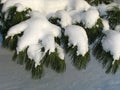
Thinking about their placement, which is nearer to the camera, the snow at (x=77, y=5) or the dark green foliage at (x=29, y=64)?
the dark green foliage at (x=29, y=64)

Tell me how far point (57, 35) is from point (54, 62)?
108 millimetres

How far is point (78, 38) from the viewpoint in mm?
1124

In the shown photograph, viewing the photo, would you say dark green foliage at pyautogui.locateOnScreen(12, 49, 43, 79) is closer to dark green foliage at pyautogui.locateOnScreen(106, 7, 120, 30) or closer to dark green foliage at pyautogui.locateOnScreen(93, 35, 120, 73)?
dark green foliage at pyautogui.locateOnScreen(93, 35, 120, 73)

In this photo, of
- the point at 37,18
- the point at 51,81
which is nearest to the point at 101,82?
the point at 51,81

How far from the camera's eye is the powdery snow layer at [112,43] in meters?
1.10

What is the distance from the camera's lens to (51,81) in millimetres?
3951

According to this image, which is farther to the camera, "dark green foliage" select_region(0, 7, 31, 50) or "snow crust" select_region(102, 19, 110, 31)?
"snow crust" select_region(102, 19, 110, 31)

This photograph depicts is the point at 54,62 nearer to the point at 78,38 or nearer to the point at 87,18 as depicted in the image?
the point at 78,38

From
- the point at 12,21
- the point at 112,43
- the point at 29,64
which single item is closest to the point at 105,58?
the point at 112,43

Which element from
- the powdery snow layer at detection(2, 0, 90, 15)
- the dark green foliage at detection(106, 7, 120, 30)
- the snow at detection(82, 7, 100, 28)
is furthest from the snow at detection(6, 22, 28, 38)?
the dark green foliage at detection(106, 7, 120, 30)

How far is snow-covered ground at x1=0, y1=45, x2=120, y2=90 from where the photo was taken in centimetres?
382

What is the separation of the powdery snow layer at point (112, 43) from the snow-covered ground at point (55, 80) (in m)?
2.62

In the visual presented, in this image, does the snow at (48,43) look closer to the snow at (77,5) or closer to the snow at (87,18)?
the snow at (87,18)

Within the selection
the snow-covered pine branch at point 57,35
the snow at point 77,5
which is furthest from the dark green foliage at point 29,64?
the snow at point 77,5
